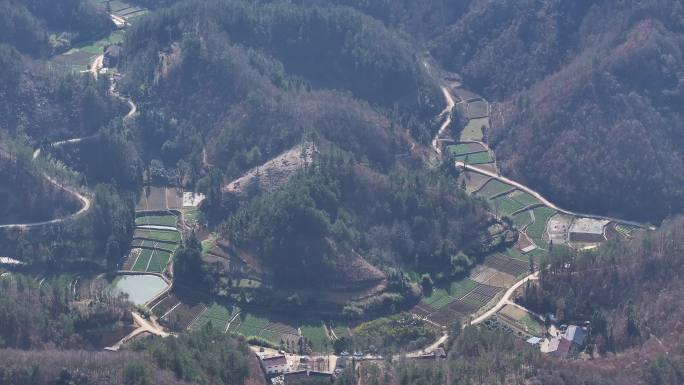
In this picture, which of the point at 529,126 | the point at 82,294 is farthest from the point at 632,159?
the point at 82,294

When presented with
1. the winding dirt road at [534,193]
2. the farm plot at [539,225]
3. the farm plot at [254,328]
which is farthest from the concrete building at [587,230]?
the farm plot at [254,328]

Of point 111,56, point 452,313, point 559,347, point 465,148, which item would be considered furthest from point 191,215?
point 559,347

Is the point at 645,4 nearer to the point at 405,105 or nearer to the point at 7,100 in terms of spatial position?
the point at 405,105

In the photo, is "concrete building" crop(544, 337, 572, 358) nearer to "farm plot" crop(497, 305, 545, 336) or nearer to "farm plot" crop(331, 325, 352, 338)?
"farm plot" crop(497, 305, 545, 336)

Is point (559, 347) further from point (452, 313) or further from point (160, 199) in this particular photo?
point (160, 199)

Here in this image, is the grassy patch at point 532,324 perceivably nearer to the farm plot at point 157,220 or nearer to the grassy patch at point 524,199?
the grassy patch at point 524,199

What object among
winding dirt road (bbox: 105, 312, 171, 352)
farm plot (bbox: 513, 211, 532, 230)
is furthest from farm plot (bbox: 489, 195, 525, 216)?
winding dirt road (bbox: 105, 312, 171, 352)
